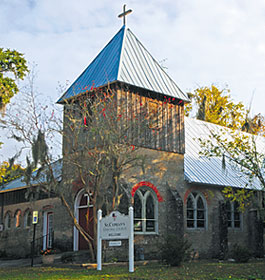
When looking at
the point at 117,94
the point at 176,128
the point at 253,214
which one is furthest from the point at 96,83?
the point at 253,214

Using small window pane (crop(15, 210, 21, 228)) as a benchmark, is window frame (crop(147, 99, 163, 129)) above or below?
above

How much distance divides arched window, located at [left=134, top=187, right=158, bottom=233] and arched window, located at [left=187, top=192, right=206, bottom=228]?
2585 millimetres

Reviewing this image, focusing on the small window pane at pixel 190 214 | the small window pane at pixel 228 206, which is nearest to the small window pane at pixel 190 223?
the small window pane at pixel 190 214

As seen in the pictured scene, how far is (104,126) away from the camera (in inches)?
698

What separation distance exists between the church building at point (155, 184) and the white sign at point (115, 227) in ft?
10.7

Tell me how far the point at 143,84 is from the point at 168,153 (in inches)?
145

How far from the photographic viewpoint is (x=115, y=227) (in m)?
14.7

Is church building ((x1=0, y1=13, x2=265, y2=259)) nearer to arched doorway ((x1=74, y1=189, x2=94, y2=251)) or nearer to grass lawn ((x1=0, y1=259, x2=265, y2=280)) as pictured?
arched doorway ((x1=74, y1=189, x2=94, y2=251))

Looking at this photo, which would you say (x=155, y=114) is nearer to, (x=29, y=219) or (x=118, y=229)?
(x=118, y=229)

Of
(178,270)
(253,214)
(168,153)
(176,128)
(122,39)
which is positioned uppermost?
(122,39)

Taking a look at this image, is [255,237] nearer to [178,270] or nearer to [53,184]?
[178,270]

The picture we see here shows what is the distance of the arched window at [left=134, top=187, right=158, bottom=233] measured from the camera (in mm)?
19516

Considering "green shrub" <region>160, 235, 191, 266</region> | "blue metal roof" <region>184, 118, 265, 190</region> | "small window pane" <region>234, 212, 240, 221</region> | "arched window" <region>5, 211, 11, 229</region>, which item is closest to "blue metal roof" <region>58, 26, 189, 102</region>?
"blue metal roof" <region>184, 118, 265, 190</region>

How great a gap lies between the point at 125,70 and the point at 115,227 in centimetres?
838
